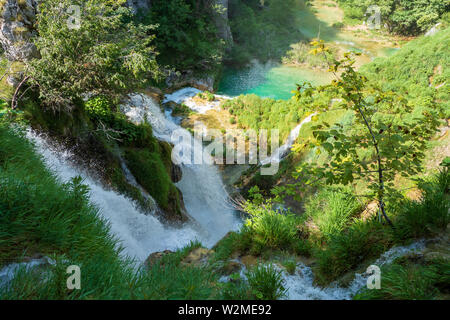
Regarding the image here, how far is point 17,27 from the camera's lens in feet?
23.0

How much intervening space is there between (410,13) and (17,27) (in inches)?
1627

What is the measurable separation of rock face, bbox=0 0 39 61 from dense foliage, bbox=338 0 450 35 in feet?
127

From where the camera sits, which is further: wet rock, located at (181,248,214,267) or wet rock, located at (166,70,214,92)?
wet rock, located at (166,70,214,92)

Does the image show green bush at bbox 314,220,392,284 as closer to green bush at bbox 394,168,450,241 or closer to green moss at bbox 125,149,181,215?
green bush at bbox 394,168,450,241

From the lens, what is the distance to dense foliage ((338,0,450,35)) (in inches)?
1176

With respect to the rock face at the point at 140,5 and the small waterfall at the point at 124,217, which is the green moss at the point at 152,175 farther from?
the rock face at the point at 140,5

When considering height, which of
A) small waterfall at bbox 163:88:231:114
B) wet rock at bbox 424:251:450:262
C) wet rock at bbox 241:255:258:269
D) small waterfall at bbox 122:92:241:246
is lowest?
small waterfall at bbox 122:92:241:246

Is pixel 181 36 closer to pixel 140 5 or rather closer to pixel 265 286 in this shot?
pixel 140 5

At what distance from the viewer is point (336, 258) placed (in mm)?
3328

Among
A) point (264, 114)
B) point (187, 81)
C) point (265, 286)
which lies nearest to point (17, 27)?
point (265, 286)

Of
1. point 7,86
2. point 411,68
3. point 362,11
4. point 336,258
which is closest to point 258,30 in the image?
point 362,11

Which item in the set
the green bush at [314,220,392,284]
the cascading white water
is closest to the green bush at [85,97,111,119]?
the cascading white water

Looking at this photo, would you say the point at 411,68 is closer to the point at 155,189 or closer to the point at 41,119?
the point at 155,189

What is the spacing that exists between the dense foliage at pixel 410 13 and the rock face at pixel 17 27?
127ft
